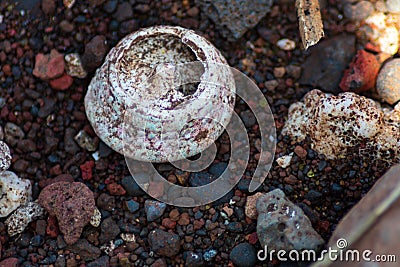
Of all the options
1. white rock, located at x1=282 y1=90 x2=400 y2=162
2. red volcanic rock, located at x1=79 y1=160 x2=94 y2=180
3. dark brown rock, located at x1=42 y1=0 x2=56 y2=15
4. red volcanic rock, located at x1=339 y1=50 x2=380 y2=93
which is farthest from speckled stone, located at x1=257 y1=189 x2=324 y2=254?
dark brown rock, located at x1=42 y1=0 x2=56 y2=15

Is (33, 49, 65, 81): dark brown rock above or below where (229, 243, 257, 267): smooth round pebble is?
above

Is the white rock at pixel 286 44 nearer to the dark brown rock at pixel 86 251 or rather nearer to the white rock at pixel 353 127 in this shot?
the white rock at pixel 353 127

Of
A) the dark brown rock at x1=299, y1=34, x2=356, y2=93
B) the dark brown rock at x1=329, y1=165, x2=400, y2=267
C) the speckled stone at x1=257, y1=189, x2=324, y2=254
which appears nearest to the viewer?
the dark brown rock at x1=329, y1=165, x2=400, y2=267

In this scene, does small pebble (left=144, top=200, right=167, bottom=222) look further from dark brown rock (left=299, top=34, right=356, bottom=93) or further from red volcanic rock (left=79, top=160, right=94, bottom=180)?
dark brown rock (left=299, top=34, right=356, bottom=93)

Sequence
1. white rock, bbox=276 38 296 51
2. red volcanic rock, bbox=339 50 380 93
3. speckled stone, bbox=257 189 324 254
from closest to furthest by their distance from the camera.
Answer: speckled stone, bbox=257 189 324 254
red volcanic rock, bbox=339 50 380 93
white rock, bbox=276 38 296 51

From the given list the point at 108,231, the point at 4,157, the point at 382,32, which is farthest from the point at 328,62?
the point at 4,157

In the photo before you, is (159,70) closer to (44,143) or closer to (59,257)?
(44,143)

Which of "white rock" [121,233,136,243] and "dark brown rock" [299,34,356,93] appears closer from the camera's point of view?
"white rock" [121,233,136,243]
